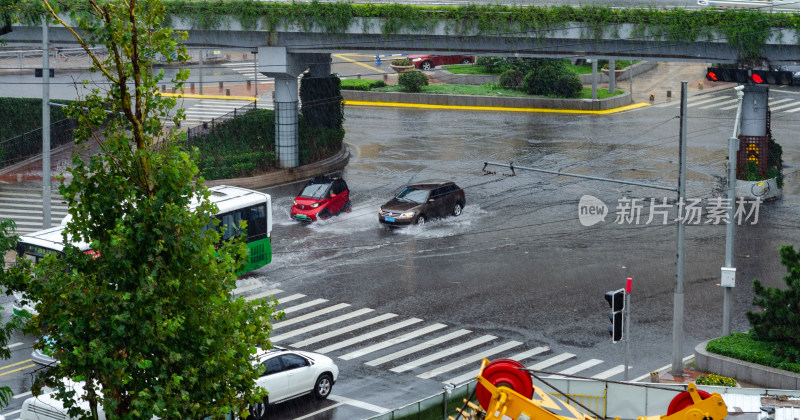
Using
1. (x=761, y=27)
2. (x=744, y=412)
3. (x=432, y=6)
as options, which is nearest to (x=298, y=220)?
(x=432, y=6)

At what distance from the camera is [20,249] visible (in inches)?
1132

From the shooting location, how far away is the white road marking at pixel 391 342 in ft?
86.2

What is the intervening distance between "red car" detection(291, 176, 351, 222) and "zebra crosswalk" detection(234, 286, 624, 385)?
878 centimetres

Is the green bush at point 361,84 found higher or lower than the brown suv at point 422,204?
higher

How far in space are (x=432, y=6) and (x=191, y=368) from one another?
3169 cm

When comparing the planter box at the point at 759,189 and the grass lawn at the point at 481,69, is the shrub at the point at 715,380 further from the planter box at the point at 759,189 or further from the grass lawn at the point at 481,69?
the grass lawn at the point at 481,69

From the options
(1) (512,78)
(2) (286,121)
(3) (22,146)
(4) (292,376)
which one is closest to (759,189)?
(2) (286,121)

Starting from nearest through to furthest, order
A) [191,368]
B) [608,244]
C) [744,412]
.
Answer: [191,368] → [744,412] → [608,244]

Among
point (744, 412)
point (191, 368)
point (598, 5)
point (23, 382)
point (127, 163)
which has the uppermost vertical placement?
point (598, 5)

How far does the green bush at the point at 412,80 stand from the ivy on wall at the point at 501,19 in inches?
718

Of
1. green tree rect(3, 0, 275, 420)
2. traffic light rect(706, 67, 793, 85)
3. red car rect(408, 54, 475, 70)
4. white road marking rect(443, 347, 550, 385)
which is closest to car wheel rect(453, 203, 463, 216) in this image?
traffic light rect(706, 67, 793, 85)

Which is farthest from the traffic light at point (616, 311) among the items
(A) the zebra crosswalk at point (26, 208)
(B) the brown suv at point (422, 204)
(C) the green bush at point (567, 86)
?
(C) the green bush at point (567, 86)

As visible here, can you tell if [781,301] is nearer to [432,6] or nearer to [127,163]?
[127,163]

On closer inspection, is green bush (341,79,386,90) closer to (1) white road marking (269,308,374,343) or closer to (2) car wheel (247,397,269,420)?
(1) white road marking (269,308,374,343)
